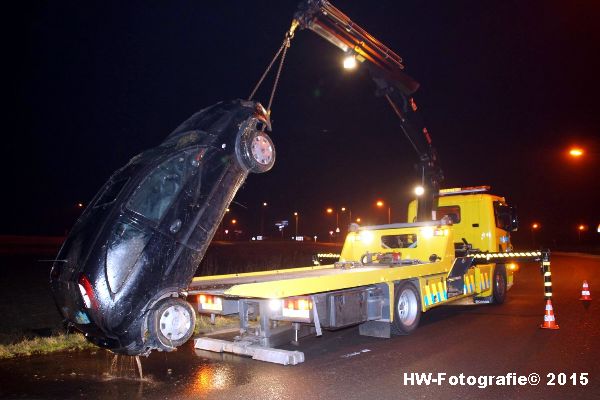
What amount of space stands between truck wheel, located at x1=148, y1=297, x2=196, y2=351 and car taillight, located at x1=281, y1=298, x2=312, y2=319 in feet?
4.04

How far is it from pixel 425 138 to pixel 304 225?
91928mm

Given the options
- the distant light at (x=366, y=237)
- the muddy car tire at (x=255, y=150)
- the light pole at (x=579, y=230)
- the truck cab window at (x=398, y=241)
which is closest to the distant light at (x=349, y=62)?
the muddy car tire at (x=255, y=150)

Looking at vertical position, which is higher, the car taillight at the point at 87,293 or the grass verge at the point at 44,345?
the car taillight at the point at 87,293

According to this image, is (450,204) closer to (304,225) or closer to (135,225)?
(135,225)

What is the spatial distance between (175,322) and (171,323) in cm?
5

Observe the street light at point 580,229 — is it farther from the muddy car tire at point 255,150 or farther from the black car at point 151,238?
the black car at point 151,238

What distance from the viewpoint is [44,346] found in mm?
7543

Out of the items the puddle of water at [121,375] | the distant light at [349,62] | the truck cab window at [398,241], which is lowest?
the puddle of water at [121,375]

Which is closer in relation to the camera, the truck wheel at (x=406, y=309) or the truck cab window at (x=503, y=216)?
the truck wheel at (x=406, y=309)

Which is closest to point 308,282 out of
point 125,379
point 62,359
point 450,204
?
point 125,379

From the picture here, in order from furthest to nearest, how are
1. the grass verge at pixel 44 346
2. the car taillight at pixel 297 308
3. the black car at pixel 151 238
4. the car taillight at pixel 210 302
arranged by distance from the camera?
1. the grass verge at pixel 44 346
2. the car taillight at pixel 210 302
3. the car taillight at pixel 297 308
4. the black car at pixel 151 238

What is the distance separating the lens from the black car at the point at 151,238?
5.36 metres

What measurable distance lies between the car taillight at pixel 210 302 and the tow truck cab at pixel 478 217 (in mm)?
6698

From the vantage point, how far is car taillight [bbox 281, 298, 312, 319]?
20.6ft
